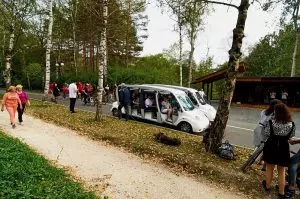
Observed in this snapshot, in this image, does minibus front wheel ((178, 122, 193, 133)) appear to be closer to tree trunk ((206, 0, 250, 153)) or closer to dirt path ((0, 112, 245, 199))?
dirt path ((0, 112, 245, 199))

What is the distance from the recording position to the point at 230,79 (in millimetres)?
10703

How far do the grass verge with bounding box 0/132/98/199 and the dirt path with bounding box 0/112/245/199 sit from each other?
0.65 meters

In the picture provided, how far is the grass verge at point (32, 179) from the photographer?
6.91 meters

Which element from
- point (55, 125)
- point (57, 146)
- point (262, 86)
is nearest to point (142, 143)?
point (57, 146)

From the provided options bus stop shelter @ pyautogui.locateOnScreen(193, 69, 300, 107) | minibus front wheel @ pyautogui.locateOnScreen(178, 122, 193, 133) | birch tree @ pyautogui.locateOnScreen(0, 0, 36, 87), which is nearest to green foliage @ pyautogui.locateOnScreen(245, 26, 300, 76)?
bus stop shelter @ pyautogui.locateOnScreen(193, 69, 300, 107)

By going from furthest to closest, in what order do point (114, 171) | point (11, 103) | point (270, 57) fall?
point (270, 57) → point (11, 103) → point (114, 171)

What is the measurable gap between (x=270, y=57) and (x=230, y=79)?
48158 millimetres

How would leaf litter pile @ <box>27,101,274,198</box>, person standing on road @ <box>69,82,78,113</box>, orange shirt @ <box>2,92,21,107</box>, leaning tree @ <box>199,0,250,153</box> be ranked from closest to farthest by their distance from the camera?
leaf litter pile @ <box>27,101,274,198</box>
leaning tree @ <box>199,0,250,153</box>
orange shirt @ <box>2,92,21,107</box>
person standing on road @ <box>69,82,78,113</box>

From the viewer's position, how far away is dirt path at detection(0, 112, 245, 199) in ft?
26.5

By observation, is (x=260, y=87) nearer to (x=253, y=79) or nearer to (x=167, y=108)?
(x=253, y=79)

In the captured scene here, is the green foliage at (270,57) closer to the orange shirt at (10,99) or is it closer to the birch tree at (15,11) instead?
the birch tree at (15,11)

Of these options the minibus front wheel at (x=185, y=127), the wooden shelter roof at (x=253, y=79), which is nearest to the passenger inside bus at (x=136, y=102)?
the minibus front wheel at (x=185, y=127)

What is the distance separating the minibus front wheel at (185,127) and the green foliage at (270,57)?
39927 millimetres

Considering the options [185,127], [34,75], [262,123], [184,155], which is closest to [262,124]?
[262,123]
